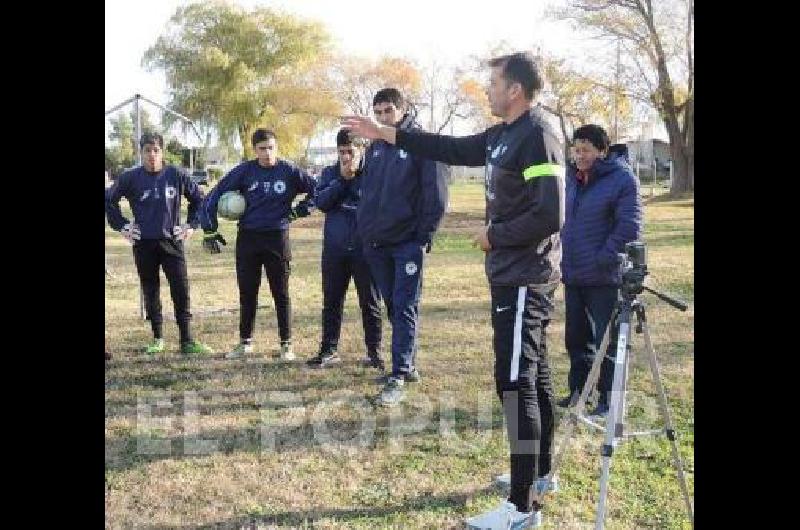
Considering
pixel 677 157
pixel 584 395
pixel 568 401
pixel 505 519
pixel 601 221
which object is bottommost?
pixel 505 519

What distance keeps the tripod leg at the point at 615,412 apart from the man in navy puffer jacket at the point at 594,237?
1577 millimetres

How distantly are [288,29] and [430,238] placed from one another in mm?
50636

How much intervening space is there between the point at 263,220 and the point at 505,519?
385 cm

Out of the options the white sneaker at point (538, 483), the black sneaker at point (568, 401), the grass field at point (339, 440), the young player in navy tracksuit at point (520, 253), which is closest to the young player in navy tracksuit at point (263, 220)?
the grass field at point (339, 440)

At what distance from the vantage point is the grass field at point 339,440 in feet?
12.5

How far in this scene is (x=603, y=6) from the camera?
3325cm

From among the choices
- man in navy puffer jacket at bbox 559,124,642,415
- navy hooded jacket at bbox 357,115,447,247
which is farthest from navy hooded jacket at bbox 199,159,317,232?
man in navy puffer jacket at bbox 559,124,642,415

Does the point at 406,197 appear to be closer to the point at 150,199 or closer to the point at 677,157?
the point at 150,199

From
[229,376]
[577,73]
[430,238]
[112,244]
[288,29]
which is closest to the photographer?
[430,238]

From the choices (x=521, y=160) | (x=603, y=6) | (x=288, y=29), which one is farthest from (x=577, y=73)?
(x=521, y=160)

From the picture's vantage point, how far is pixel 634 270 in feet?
11.2

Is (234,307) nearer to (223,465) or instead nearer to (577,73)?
(223,465)

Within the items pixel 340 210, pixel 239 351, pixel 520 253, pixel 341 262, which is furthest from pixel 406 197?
pixel 239 351

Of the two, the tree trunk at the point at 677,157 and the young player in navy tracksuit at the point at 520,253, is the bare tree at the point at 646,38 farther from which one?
the young player in navy tracksuit at the point at 520,253
